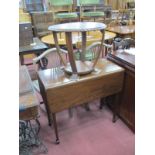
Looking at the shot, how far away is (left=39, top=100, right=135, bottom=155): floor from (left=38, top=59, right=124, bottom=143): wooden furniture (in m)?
0.13

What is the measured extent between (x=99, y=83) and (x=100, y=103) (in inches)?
27.2

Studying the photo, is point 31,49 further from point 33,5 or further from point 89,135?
point 33,5

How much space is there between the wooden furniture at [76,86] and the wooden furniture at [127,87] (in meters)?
0.07

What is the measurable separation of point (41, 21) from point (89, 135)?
313 centimetres

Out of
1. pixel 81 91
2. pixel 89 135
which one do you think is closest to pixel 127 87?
pixel 81 91

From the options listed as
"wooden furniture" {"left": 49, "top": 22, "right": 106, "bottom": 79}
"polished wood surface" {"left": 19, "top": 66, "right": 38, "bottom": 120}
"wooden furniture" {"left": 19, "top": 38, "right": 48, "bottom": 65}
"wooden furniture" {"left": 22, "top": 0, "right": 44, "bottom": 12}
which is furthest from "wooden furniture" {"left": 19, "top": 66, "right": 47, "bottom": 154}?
"wooden furniture" {"left": 22, "top": 0, "right": 44, "bottom": 12}

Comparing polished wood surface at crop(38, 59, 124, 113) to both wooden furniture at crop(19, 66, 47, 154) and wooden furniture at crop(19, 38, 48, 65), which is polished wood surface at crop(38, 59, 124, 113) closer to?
wooden furniture at crop(19, 66, 47, 154)

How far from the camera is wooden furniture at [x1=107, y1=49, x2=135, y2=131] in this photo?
1.70 meters

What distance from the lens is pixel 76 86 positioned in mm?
1521

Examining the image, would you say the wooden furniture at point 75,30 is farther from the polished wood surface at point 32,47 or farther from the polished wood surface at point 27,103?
the polished wood surface at point 32,47

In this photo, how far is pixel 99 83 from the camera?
5.31 ft

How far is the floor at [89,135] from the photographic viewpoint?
1.65 meters
